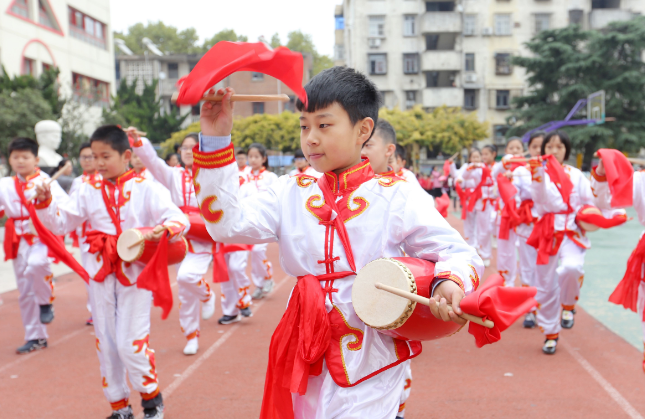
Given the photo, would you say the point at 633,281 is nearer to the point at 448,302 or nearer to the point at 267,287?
the point at 448,302

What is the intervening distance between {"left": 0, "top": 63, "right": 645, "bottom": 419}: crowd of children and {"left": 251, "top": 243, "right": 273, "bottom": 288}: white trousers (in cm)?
2

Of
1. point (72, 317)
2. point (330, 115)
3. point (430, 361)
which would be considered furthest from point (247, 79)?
point (330, 115)

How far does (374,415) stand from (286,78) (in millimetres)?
1257

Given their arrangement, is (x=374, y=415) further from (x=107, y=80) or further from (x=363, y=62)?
(x=363, y=62)

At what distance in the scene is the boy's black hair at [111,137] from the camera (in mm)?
4051

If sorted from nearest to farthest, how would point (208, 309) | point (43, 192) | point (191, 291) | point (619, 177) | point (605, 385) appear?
point (619, 177)
point (43, 192)
point (605, 385)
point (191, 291)
point (208, 309)

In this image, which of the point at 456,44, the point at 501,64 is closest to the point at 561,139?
the point at 501,64

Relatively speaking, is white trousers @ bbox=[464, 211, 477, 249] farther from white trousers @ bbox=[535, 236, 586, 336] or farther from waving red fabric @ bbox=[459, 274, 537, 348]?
waving red fabric @ bbox=[459, 274, 537, 348]

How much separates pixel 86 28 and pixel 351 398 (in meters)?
30.3

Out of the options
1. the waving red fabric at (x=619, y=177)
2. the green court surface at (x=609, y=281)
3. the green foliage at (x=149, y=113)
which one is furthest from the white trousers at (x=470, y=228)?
the green foliage at (x=149, y=113)

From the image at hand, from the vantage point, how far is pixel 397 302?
6.44 ft

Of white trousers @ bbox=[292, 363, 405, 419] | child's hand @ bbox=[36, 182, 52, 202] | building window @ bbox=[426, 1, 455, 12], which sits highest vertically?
building window @ bbox=[426, 1, 455, 12]

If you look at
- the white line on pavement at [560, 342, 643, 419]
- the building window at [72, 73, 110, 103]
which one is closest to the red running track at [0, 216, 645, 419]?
the white line on pavement at [560, 342, 643, 419]

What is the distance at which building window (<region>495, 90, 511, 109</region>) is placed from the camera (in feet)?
131
